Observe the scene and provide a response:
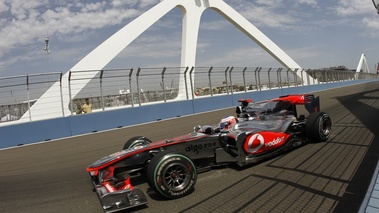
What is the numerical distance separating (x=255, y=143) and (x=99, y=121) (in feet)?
28.2

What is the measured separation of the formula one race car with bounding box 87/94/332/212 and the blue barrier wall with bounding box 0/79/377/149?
6.81 metres

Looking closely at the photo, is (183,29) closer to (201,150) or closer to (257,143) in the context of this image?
(257,143)

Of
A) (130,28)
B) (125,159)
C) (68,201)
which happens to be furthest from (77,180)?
(130,28)

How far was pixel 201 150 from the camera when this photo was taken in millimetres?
4379

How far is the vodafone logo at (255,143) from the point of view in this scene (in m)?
4.69

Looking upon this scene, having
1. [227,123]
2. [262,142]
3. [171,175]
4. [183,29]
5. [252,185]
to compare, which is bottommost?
[252,185]

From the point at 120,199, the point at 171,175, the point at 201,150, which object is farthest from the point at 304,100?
the point at 120,199

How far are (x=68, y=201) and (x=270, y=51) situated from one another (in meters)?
37.7

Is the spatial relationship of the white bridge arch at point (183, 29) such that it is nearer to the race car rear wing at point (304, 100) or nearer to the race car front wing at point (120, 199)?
the race car rear wing at point (304, 100)

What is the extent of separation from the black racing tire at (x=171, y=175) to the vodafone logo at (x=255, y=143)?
4.08 feet

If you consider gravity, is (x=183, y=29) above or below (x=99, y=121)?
above

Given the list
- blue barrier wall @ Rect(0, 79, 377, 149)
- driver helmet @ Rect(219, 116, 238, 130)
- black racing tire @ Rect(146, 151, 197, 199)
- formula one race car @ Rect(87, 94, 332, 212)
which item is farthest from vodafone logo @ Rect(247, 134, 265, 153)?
blue barrier wall @ Rect(0, 79, 377, 149)

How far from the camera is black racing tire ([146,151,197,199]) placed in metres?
3.56

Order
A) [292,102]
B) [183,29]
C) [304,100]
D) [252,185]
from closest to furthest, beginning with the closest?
[252,185] → [292,102] → [304,100] → [183,29]
